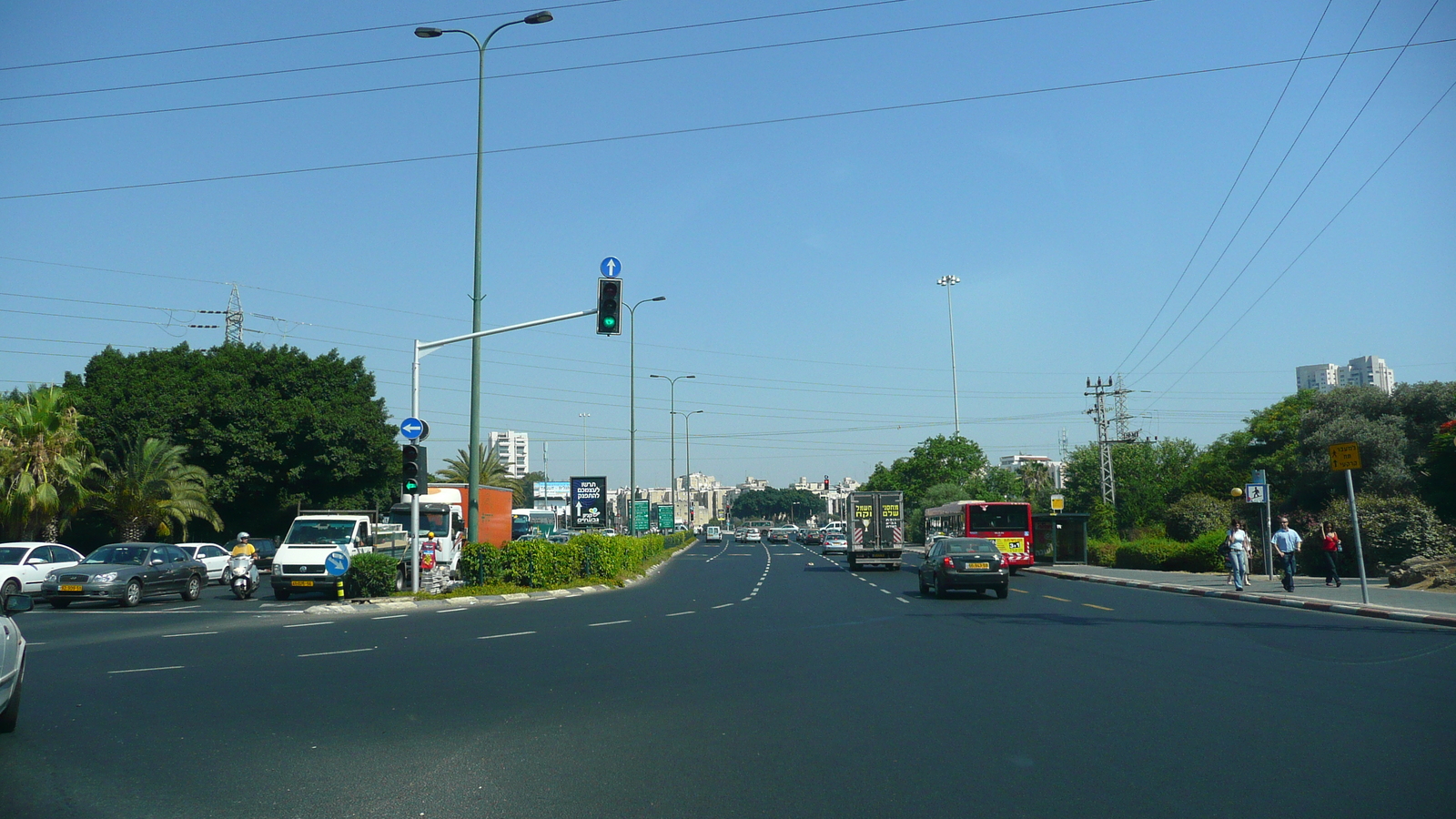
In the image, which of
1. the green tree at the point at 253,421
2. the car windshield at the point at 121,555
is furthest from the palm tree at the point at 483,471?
the car windshield at the point at 121,555

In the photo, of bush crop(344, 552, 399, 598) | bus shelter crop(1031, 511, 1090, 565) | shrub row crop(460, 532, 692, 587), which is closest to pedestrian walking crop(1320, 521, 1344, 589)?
bus shelter crop(1031, 511, 1090, 565)

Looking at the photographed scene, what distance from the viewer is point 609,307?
2089cm

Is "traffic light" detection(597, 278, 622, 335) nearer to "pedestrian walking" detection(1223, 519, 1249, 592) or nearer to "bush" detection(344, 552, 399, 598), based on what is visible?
"bush" detection(344, 552, 399, 598)

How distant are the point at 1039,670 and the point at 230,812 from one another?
29.6ft

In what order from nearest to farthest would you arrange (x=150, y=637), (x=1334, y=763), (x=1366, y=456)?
(x=1334, y=763)
(x=150, y=637)
(x=1366, y=456)

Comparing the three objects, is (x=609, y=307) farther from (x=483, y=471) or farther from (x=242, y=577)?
(x=483, y=471)

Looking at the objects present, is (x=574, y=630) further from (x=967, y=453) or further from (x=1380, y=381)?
(x=1380, y=381)

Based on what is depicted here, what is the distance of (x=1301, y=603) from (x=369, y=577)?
21260mm

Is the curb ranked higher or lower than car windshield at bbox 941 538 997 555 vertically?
lower

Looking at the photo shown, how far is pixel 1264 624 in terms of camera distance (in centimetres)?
1761

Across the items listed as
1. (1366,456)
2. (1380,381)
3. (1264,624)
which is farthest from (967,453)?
(1380,381)

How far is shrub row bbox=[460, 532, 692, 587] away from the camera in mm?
26031

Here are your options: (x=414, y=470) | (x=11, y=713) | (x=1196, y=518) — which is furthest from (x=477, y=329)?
(x=1196, y=518)

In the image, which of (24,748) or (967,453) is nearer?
(24,748)
